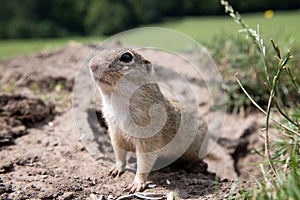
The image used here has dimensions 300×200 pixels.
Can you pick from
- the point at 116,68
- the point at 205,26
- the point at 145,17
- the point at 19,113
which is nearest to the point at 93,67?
the point at 116,68

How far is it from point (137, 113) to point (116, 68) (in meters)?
0.30

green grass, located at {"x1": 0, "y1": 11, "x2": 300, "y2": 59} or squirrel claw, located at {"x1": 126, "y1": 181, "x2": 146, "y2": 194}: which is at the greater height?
green grass, located at {"x1": 0, "y1": 11, "x2": 300, "y2": 59}

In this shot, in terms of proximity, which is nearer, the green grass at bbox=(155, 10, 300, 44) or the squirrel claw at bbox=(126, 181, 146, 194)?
the squirrel claw at bbox=(126, 181, 146, 194)

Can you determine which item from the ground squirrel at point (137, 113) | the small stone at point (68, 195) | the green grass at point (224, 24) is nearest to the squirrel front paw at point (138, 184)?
the ground squirrel at point (137, 113)

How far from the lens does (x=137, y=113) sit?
86.7 inches

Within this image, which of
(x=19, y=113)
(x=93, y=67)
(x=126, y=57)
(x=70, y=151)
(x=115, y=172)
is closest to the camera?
(x=93, y=67)

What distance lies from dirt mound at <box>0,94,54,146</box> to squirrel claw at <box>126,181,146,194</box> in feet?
3.32

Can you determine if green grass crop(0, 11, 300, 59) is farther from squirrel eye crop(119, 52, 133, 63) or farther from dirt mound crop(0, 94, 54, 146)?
squirrel eye crop(119, 52, 133, 63)

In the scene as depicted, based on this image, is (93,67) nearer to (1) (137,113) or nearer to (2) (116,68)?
(2) (116,68)

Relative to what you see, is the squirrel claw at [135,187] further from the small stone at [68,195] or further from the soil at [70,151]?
the small stone at [68,195]

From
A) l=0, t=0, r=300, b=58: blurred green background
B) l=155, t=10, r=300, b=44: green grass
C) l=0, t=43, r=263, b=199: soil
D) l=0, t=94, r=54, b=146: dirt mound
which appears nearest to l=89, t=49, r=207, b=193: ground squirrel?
l=0, t=43, r=263, b=199: soil

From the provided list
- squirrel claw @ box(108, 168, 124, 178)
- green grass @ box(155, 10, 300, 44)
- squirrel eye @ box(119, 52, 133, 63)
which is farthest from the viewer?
green grass @ box(155, 10, 300, 44)

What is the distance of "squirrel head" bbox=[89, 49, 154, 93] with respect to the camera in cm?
203

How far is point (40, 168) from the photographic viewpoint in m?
2.26
